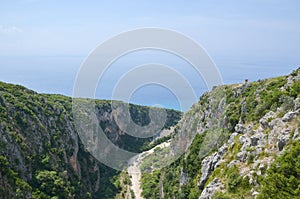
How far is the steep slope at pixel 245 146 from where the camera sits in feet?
65.9

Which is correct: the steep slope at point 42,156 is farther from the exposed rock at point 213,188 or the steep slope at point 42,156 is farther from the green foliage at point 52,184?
the exposed rock at point 213,188

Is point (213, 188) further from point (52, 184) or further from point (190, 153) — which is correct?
point (52, 184)

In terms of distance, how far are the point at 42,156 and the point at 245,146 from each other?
27970 mm

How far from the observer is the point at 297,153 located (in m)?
19.7

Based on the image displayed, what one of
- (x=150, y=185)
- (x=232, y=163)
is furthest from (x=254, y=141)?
(x=150, y=185)

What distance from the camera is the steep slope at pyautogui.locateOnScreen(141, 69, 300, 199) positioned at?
20.1 meters

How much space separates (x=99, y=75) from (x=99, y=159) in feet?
119

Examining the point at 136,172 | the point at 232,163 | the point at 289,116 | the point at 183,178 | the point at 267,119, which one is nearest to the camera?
the point at 289,116

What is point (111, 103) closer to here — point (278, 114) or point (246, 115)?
point (246, 115)

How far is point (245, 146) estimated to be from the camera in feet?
84.6

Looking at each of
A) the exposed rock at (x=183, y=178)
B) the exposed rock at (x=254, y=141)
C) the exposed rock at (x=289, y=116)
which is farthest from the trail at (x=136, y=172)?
the exposed rock at (x=289, y=116)

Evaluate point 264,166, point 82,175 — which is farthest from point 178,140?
point 264,166

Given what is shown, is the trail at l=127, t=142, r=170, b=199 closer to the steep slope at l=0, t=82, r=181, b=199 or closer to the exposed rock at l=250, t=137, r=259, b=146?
the steep slope at l=0, t=82, r=181, b=199

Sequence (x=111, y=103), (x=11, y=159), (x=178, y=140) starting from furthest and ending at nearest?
1. (x=111, y=103)
2. (x=178, y=140)
3. (x=11, y=159)
